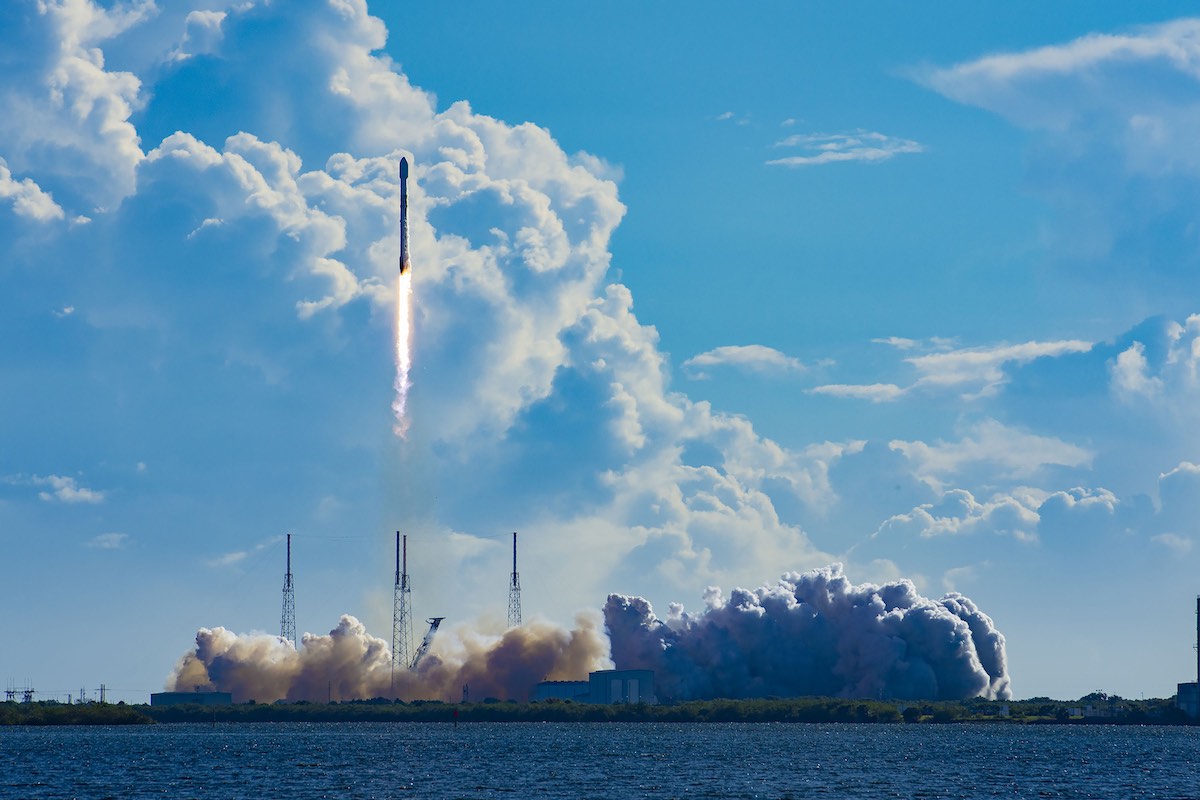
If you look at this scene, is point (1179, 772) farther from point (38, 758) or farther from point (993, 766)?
point (38, 758)

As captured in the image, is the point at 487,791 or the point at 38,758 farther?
the point at 38,758

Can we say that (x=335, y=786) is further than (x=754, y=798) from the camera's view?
Yes

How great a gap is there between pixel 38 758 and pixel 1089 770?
4419 inches

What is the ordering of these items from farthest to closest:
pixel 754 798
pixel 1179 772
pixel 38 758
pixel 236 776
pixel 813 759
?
pixel 38 758 < pixel 813 759 < pixel 1179 772 < pixel 236 776 < pixel 754 798

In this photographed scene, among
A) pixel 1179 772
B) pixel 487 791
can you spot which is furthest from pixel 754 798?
pixel 1179 772

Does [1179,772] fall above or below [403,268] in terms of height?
below

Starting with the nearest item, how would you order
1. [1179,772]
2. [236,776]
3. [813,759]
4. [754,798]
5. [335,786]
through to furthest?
[754,798], [335,786], [236,776], [1179,772], [813,759]

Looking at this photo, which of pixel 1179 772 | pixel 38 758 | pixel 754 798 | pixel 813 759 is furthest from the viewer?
pixel 38 758

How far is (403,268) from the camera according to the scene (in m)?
199

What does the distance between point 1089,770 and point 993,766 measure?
9545 millimetres

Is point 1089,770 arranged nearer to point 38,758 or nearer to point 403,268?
point 403,268

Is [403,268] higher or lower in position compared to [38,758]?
higher

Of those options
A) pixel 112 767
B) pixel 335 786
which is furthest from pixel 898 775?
pixel 112 767

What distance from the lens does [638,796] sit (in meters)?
126
